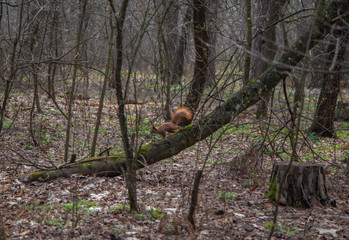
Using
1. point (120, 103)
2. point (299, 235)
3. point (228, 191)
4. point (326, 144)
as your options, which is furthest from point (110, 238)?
point (326, 144)

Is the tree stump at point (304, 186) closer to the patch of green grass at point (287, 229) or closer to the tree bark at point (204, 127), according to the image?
the patch of green grass at point (287, 229)

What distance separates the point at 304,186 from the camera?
4930 mm

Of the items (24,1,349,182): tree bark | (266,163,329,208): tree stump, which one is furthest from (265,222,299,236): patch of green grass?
(24,1,349,182): tree bark

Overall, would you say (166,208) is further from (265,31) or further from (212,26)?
(265,31)

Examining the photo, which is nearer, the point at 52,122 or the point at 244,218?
the point at 244,218

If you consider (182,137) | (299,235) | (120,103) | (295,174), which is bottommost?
(299,235)

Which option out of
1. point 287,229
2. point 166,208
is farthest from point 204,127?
point 287,229

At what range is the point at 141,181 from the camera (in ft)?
19.9

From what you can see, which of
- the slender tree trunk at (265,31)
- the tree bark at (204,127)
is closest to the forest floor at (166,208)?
the tree bark at (204,127)

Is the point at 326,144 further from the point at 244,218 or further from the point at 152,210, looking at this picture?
the point at 152,210

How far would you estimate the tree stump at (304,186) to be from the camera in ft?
16.2

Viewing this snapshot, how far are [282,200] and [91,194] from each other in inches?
111

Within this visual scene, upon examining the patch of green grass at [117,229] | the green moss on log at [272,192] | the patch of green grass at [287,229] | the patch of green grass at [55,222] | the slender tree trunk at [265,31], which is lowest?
the patch of green grass at [287,229]

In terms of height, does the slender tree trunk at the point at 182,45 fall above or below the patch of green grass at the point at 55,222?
above
